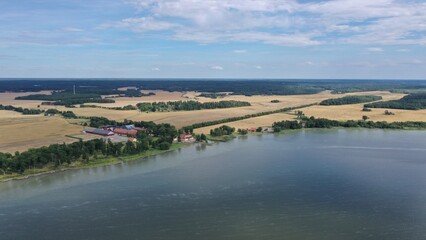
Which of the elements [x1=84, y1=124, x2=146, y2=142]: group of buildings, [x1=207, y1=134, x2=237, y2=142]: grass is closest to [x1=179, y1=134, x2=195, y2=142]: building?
[x1=207, y1=134, x2=237, y2=142]: grass

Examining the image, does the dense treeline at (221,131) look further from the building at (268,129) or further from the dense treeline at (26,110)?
the dense treeline at (26,110)

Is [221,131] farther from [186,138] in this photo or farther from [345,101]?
[345,101]

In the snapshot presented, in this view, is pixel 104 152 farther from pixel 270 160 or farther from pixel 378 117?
pixel 378 117

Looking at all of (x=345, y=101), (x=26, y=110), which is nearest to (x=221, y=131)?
(x=26, y=110)

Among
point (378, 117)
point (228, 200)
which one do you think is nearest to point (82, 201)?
point (228, 200)

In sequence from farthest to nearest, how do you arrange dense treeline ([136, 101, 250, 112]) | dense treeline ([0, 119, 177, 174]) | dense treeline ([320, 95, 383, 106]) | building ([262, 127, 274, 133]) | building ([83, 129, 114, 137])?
dense treeline ([320, 95, 383, 106]) < dense treeline ([136, 101, 250, 112]) < building ([262, 127, 274, 133]) < building ([83, 129, 114, 137]) < dense treeline ([0, 119, 177, 174])

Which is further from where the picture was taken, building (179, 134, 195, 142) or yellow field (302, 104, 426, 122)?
yellow field (302, 104, 426, 122)

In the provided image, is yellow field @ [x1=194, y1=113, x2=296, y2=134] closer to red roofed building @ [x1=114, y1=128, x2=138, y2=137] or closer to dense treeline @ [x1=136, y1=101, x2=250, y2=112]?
red roofed building @ [x1=114, y1=128, x2=138, y2=137]
